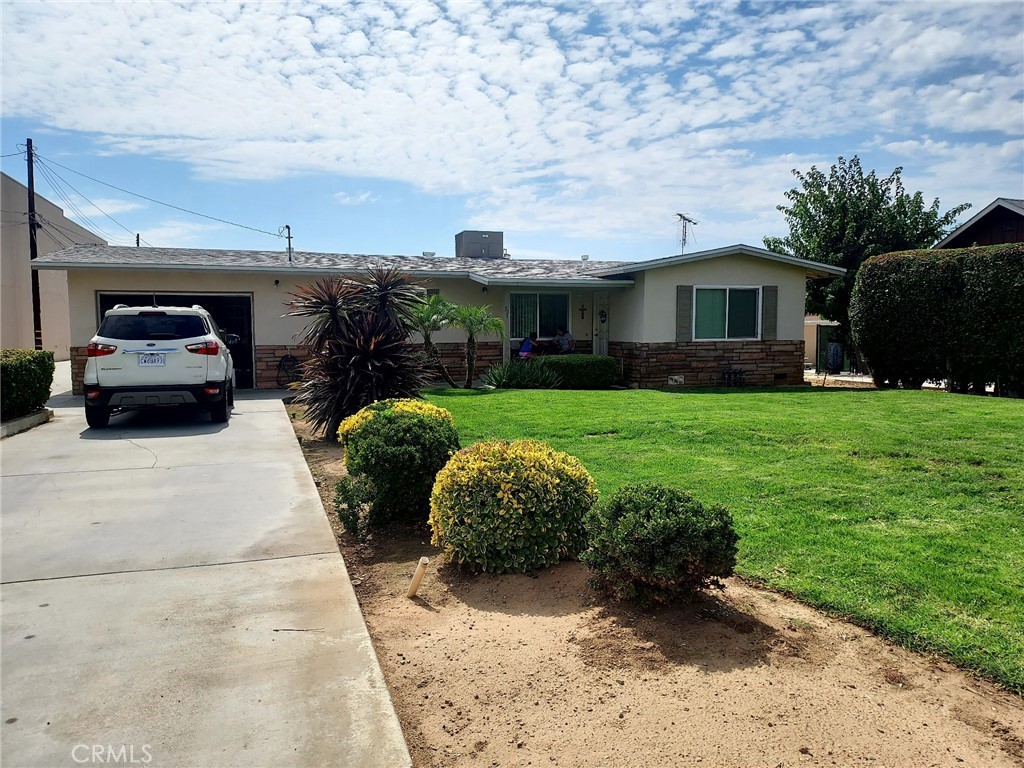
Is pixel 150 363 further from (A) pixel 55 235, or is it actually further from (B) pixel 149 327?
(A) pixel 55 235

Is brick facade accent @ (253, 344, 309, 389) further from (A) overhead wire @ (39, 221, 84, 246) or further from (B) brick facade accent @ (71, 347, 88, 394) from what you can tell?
(A) overhead wire @ (39, 221, 84, 246)

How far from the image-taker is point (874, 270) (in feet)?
50.5

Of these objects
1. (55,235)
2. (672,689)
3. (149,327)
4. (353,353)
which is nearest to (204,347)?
(149,327)

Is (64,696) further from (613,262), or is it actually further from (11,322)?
(11,322)

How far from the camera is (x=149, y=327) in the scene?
34.1 feet

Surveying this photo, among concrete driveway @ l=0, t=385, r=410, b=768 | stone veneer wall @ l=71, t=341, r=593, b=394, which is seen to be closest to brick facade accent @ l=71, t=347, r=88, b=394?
stone veneer wall @ l=71, t=341, r=593, b=394

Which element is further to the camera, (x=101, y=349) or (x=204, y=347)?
(x=204, y=347)

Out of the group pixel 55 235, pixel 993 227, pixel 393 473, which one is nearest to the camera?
pixel 393 473

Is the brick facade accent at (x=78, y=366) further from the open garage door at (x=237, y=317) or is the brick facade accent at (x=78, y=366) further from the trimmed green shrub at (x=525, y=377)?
the trimmed green shrub at (x=525, y=377)

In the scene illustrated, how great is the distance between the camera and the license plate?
10219 millimetres

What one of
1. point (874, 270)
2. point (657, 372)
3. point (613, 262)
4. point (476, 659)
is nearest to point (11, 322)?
point (613, 262)

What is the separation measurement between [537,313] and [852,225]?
10.3 m

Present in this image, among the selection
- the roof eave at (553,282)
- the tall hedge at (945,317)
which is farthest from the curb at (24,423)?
the tall hedge at (945,317)

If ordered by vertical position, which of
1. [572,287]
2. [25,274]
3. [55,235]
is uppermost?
[55,235]
